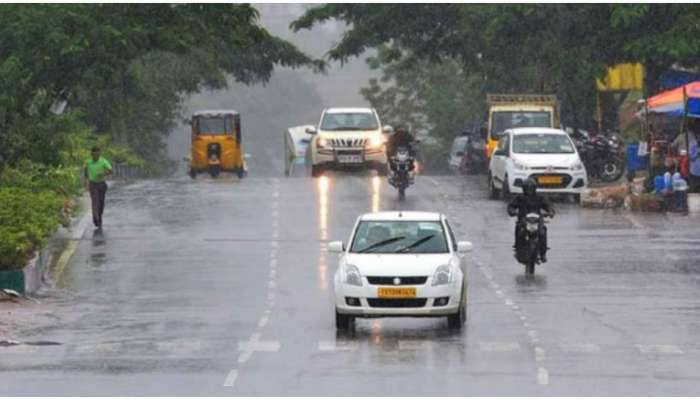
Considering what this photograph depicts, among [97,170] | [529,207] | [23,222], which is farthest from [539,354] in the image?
[97,170]

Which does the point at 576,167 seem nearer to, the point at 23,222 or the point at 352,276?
the point at 23,222

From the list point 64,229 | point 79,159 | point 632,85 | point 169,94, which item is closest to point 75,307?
point 64,229

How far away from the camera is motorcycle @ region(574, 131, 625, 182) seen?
56344mm

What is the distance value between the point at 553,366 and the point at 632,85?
52.0 metres

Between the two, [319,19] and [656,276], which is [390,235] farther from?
[319,19]

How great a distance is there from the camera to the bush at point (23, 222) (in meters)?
31.9

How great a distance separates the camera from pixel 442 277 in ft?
88.3

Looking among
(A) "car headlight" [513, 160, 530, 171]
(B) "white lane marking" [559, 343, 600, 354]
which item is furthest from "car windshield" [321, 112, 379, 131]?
(B) "white lane marking" [559, 343, 600, 354]

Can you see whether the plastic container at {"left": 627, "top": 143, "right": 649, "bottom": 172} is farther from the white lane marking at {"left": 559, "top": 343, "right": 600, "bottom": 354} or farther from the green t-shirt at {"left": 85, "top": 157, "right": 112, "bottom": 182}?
the white lane marking at {"left": 559, "top": 343, "right": 600, "bottom": 354}

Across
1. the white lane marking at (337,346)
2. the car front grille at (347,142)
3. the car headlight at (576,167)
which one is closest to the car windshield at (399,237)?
the white lane marking at (337,346)

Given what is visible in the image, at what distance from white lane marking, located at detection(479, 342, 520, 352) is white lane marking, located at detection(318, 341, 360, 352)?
5.01 ft

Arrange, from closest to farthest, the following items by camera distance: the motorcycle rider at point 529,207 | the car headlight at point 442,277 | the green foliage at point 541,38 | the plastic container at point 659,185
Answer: the car headlight at point 442,277
the motorcycle rider at point 529,207
the plastic container at point 659,185
the green foliage at point 541,38

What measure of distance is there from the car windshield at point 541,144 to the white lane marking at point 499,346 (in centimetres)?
2317

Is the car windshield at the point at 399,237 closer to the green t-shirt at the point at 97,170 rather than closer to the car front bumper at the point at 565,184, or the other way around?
the green t-shirt at the point at 97,170
